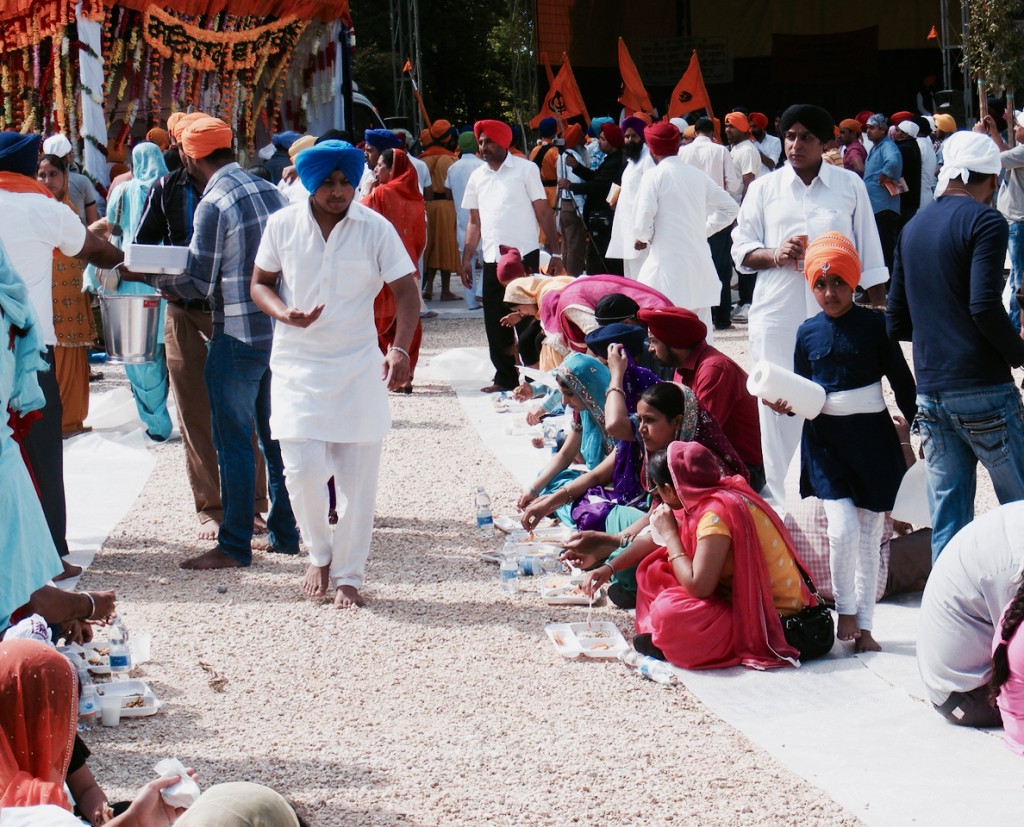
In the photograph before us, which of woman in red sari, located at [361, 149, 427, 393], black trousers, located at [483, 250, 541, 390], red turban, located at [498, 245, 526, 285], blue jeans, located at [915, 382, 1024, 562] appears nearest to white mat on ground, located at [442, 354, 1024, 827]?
blue jeans, located at [915, 382, 1024, 562]

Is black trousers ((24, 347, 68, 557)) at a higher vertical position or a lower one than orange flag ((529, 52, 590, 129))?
lower

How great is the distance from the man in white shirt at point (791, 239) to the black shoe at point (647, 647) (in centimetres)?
154

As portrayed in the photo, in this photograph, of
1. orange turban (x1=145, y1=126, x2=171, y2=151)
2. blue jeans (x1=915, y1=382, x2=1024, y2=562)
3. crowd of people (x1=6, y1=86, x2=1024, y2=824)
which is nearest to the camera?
crowd of people (x1=6, y1=86, x2=1024, y2=824)

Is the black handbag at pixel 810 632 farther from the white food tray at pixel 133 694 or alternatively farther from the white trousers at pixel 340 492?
the white food tray at pixel 133 694

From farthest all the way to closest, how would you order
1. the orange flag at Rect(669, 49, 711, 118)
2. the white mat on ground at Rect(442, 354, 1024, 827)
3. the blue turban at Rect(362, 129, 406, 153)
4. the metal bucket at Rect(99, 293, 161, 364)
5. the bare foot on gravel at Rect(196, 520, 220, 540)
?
1. the orange flag at Rect(669, 49, 711, 118)
2. the blue turban at Rect(362, 129, 406, 153)
3. the metal bucket at Rect(99, 293, 161, 364)
4. the bare foot on gravel at Rect(196, 520, 220, 540)
5. the white mat on ground at Rect(442, 354, 1024, 827)

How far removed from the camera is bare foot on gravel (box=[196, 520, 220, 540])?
6.96 meters

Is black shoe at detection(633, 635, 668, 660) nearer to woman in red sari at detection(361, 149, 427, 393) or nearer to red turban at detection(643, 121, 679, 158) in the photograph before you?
red turban at detection(643, 121, 679, 158)

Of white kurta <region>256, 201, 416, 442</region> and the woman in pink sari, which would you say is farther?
white kurta <region>256, 201, 416, 442</region>

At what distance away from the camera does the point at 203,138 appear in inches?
253

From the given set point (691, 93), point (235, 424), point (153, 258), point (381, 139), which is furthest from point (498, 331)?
point (691, 93)

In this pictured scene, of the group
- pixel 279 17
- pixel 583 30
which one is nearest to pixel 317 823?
pixel 279 17

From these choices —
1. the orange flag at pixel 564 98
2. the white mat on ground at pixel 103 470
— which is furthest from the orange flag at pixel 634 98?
the white mat on ground at pixel 103 470

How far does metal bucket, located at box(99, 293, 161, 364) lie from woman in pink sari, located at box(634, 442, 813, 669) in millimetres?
3584

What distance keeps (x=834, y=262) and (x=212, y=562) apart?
121 inches
